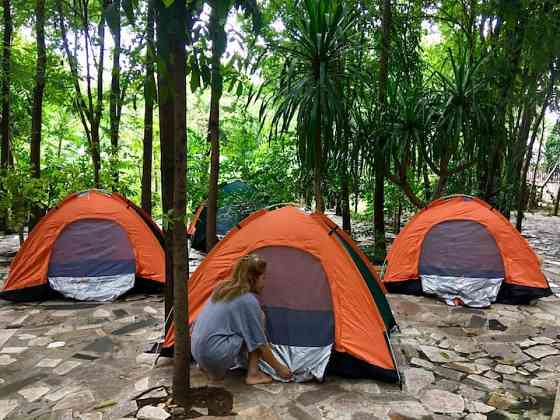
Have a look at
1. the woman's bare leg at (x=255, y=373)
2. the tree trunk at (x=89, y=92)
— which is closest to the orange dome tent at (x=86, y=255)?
the tree trunk at (x=89, y=92)

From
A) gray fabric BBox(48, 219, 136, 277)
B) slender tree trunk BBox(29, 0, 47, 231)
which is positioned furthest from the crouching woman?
slender tree trunk BBox(29, 0, 47, 231)

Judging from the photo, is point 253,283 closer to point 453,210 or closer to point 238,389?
point 238,389

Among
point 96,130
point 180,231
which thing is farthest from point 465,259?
point 96,130

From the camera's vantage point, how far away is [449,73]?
531 inches

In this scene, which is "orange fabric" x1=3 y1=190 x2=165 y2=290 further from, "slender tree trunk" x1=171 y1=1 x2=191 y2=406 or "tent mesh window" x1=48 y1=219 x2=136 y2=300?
"slender tree trunk" x1=171 y1=1 x2=191 y2=406

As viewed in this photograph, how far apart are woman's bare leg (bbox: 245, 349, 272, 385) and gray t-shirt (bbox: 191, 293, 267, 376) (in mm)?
89

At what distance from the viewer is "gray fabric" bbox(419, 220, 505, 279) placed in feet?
18.6

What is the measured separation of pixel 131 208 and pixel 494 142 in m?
5.11

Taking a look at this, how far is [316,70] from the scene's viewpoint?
19.2 ft

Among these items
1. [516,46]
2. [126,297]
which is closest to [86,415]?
Result: [126,297]

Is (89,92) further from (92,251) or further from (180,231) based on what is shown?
(180,231)

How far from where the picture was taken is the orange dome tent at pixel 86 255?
5.63 m

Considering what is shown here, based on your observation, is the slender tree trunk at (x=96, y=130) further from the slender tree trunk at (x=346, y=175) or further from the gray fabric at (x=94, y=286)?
the slender tree trunk at (x=346, y=175)

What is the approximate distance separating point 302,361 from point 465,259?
3020 mm
